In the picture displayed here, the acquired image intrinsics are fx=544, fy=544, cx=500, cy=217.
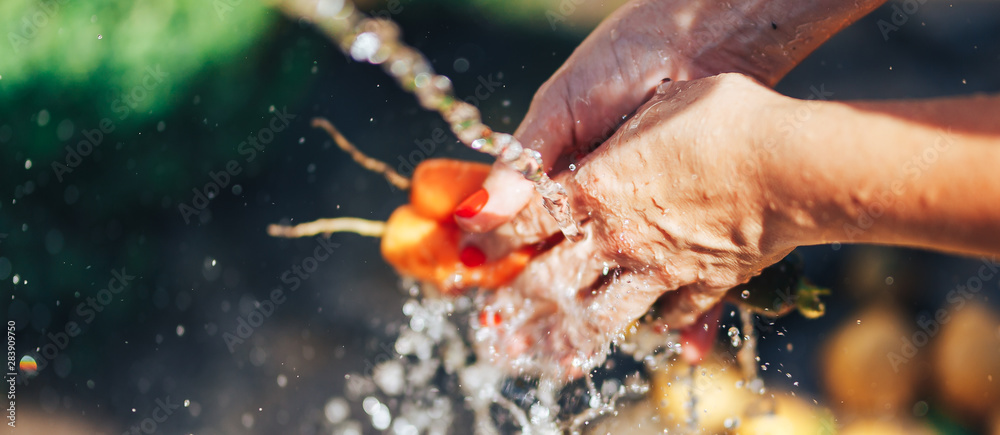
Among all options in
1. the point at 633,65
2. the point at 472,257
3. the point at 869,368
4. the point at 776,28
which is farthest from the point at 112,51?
the point at 869,368

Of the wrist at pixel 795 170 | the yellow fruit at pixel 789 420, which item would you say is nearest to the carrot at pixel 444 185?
the wrist at pixel 795 170

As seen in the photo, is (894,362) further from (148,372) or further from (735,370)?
(148,372)

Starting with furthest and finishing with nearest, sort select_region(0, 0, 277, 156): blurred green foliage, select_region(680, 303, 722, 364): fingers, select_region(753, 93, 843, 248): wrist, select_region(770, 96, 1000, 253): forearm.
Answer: select_region(0, 0, 277, 156): blurred green foliage, select_region(680, 303, 722, 364): fingers, select_region(753, 93, 843, 248): wrist, select_region(770, 96, 1000, 253): forearm

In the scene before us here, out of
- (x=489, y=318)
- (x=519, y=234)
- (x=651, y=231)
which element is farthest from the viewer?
(x=489, y=318)

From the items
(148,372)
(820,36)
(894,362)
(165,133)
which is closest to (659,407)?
(894,362)

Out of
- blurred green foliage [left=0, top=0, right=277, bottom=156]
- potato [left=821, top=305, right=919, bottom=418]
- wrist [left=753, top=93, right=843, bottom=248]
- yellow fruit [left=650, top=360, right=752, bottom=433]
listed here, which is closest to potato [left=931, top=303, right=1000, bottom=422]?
potato [left=821, top=305, right=919, bottom=418]

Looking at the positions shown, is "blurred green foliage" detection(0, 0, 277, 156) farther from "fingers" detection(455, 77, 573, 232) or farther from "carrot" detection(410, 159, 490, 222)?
"fingers" detection(455, 77, 573, 232)

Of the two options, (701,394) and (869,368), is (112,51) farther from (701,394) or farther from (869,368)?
(869,368)
